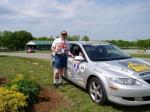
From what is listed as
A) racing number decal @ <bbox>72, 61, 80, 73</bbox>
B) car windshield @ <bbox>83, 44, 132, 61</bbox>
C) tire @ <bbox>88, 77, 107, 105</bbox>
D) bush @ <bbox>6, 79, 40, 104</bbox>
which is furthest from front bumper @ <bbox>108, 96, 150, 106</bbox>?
racing number decal @ <bbox>72, 61, 80, 73</bbox>

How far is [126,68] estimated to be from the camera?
22.9 ft

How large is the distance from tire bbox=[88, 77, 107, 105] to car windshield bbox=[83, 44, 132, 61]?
84cm

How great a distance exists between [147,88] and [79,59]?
8.04 ft

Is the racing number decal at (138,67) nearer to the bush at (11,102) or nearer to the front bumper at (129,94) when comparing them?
the front bumper at (129,94)

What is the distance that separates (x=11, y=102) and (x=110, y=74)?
2305 millimetres

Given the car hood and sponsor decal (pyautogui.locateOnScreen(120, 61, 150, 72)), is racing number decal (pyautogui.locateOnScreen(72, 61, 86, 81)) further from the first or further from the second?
sponsor decal (pyautogui.locateOnScreen(120, 61, 150, 72))

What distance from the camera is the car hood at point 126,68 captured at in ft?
21.9

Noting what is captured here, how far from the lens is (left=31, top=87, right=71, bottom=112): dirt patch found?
6.92 meters

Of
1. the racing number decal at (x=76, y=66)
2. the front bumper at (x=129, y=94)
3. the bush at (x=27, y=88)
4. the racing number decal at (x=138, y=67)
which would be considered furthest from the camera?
the racing number decal at (x=76, y=66)

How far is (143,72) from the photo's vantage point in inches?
266

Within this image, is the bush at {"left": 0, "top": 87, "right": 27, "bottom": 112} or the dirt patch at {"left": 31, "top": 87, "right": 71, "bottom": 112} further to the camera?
the dirt patch at {"left": 31, "top": 87, "right": 71, "bottom": 112}

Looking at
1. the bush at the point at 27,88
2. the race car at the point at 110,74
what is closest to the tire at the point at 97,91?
the race car at the point at 110,74

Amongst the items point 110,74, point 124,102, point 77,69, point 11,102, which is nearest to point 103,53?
point 77,69

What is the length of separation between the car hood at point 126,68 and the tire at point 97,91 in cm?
36
